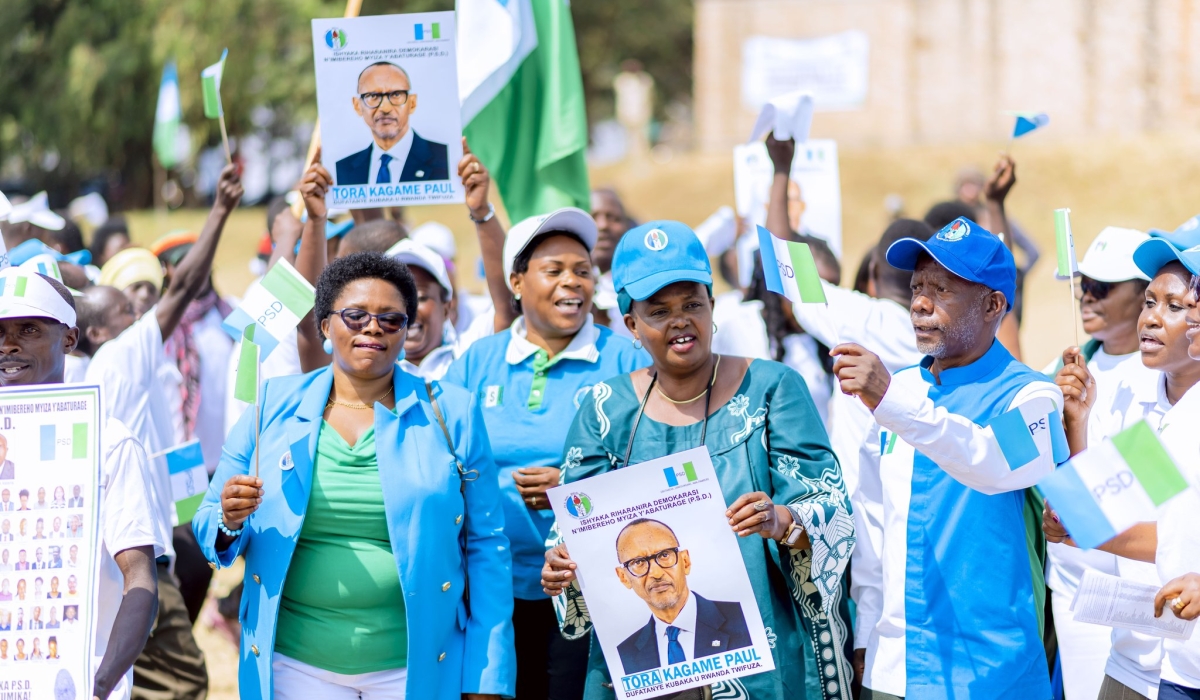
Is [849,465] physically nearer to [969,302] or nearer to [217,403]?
[969,302]

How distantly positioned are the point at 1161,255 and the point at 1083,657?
151cm

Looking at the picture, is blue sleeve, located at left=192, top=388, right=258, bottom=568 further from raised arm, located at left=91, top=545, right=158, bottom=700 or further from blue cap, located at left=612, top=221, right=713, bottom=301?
blue cap, located at left=612, top=221, right=713, bottom=301

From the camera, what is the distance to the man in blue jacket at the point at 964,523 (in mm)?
3828

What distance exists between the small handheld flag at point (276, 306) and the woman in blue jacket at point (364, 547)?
0.69ft

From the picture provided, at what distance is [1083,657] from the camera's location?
186 inches

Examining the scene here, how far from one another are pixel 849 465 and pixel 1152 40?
25987 millimetres

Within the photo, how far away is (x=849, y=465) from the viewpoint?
190 inches

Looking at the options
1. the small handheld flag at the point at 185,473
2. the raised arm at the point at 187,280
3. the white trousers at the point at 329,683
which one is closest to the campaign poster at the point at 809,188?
the raised arm at the point at 187,280

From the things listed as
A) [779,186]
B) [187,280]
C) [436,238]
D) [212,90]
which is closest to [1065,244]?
[779,186]

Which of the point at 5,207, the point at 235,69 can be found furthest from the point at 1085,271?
the point at 235,69

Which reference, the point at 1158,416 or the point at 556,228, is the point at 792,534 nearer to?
the point at 1158,416

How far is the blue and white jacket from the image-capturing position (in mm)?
3820

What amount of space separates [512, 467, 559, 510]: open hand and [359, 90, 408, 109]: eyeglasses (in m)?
1.87

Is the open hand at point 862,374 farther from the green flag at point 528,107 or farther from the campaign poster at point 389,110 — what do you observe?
the green flag at point 528,107
